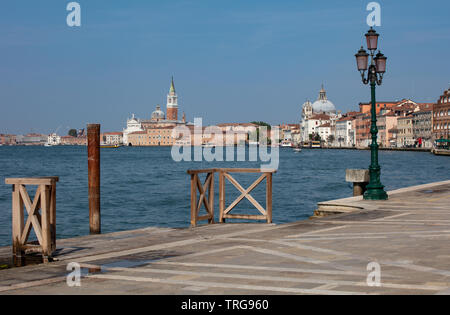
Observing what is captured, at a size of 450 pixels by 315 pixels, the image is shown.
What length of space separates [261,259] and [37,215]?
3.40 metres

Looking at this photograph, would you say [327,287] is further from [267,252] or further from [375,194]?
[375,194]

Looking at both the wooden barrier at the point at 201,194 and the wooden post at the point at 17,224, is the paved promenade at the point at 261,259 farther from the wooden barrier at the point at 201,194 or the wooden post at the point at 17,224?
the wooden barrier at the point at 201,194

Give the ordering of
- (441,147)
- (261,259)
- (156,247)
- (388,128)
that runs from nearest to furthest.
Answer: (261,259), (156,247), (441,147), (388,128)

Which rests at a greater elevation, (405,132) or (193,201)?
(405,132)

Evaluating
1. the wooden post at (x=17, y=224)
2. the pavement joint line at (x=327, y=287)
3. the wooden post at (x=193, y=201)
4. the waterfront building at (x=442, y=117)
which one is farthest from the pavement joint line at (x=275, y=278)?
the waterfront building at (x=442, y=117)

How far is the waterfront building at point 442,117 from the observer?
131m

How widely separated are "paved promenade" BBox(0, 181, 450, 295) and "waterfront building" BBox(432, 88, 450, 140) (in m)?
124

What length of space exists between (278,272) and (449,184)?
1684cm

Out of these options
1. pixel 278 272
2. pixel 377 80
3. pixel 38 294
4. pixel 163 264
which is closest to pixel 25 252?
pixel 163 264

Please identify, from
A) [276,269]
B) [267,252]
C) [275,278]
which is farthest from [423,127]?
[275,278]

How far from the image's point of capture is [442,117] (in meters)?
133

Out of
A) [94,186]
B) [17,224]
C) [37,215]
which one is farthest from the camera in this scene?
[94,186]
